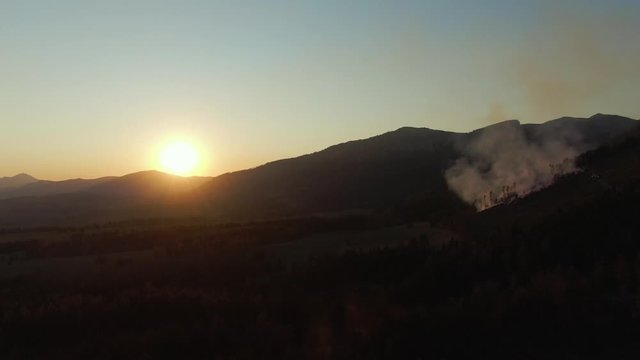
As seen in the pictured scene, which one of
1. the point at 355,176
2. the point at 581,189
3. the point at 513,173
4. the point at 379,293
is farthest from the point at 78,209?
the point at 379,293

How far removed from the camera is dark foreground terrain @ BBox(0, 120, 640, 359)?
12.2 metres

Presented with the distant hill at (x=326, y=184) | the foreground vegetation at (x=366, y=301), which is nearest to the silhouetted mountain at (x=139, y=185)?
the distant hill at (x=326, y=184)

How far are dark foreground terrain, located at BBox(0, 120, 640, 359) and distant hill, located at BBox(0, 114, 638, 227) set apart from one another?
3839 cm

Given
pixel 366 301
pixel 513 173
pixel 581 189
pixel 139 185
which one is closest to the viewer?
pixel 366 301

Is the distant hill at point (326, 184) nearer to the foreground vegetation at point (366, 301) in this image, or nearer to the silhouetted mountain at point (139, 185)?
the silhouetted mountain at point (139, 185)

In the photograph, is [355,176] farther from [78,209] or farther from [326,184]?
[78,209]

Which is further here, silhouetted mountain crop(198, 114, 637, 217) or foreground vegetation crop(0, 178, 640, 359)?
silhouetted mountain crop(198, 114, 637, 217)

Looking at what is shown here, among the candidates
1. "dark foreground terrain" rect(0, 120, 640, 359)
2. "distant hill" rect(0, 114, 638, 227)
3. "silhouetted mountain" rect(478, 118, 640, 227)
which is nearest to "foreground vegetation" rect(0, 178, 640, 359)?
"dark foreground terrain" rect(0, 120, 640, 359)

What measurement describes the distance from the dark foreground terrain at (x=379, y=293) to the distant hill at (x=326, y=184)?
3839 centimetres

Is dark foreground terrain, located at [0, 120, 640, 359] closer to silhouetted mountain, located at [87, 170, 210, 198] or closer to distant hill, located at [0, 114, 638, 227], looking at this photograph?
distant hill, located at [0, 114, 638, 227]

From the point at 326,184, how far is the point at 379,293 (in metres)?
75.8

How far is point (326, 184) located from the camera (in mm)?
95688

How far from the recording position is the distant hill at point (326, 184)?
8319 cm

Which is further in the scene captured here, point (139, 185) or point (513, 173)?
point (139, 185)
